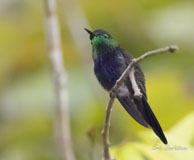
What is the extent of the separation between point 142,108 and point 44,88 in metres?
2.50

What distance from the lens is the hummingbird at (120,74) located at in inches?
43.7

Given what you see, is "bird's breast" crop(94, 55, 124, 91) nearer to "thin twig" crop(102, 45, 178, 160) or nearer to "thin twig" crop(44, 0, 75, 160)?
"thin twig" crop(102, 45, 178, 160)

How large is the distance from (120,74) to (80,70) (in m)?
2.62

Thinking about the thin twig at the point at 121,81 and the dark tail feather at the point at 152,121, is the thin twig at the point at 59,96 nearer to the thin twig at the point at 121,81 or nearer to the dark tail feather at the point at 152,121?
the thin twig at the point at 121,81

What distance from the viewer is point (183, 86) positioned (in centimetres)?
319

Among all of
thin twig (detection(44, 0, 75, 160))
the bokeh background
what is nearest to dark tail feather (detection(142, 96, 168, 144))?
thin twig (detection(44, 0, 75, 160))

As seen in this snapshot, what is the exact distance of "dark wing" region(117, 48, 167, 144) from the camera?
1.10 m

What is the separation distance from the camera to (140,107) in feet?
3.64

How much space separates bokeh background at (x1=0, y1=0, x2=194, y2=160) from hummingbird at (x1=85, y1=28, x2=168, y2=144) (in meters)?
1.05

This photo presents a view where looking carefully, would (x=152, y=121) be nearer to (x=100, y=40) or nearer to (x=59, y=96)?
(x=100, y=40)

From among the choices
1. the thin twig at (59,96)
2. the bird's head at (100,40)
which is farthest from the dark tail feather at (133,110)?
the thin twig at (59,96)

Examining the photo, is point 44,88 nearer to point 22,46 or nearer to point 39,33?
point 22,46

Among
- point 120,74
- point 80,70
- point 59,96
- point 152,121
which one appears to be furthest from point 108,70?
point 80,70

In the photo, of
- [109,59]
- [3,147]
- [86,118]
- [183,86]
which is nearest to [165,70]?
[183,86]
